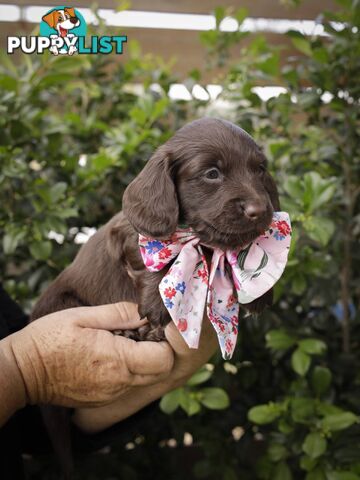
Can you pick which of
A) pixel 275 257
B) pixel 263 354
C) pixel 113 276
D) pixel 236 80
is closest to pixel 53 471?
pixel 263 354

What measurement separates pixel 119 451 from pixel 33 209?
3.37 ft

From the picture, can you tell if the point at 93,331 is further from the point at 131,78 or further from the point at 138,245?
the point at 131,78

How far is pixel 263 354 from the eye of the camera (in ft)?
6.57

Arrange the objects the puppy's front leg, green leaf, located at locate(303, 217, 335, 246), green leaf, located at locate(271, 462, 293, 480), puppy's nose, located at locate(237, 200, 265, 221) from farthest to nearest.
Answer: green leaf, located at locate(271, 462, 293, 480)
green leaf, located at locate(303, 217, 335, 246)
the puppy's front leg
puppy's nose, located at locate(237, 200, 265, 221)

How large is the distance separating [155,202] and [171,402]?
0.82 meters

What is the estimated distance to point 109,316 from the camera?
43.1 inches

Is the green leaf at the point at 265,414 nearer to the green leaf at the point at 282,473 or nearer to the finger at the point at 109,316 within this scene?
the green leaf at the point at 282,473

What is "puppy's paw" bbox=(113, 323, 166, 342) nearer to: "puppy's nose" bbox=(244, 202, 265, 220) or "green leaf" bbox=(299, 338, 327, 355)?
"puppy's nose" bbox=(244, 202, 265, 220)

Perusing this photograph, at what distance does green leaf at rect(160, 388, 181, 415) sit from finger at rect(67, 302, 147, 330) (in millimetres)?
575

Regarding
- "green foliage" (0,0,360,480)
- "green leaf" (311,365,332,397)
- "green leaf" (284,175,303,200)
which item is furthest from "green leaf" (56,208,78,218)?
"green leaf" (311,365,332,397)

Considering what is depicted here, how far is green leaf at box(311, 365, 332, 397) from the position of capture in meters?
1.64

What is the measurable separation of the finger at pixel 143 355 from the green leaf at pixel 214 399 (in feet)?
2.07

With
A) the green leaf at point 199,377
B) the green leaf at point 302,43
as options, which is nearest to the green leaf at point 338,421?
the green leaf at point 199,377

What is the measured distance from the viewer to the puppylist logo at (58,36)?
1689 mm
